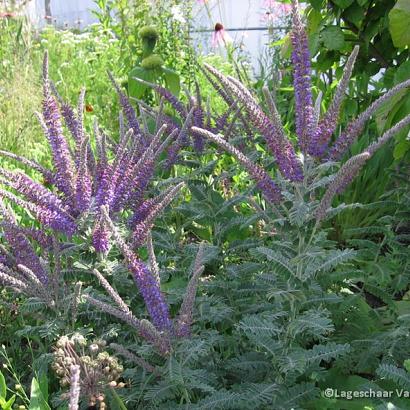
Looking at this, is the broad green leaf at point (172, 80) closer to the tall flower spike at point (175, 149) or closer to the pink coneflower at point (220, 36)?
the tall flower spike at point (175, 149)

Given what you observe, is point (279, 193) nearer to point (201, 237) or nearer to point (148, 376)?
point (148, 376)

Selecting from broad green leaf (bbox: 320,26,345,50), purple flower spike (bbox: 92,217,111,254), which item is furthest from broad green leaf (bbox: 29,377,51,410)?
broad green leaf (bbox: 320,26,345,50)

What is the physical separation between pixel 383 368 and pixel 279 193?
1.55 feet

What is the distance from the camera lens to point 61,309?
1716 mm

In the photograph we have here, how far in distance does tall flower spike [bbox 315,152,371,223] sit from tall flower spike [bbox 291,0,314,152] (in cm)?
12

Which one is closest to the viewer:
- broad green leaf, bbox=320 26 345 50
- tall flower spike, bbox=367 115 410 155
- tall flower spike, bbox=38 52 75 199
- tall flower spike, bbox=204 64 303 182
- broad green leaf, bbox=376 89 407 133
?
tall flower spike, bbox=367 115 410 155

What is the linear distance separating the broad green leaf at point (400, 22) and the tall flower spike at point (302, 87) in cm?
78

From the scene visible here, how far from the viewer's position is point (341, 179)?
133cm

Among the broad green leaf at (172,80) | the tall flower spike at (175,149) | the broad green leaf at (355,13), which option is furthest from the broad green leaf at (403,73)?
the broad green leaf at (172,80)

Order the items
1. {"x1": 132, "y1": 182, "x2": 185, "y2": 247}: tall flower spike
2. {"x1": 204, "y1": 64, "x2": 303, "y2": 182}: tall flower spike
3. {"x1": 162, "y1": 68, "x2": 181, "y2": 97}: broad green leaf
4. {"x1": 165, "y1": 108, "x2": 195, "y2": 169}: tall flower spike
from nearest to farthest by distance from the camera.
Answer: {"x1": 204, "y1": 64, "x2": 303, "y2": 182}: tall flower spike
{"x1": 132, "y1": 182, "x2": 185, "y2": 247}: tall flower spike
{"x1": 165, "y1": 108, "x2": 195, "y2": 169}: tall flower spike
{"x1": 162, "y1": 68, "x2": 181, "y2": 97}: broad green leaf

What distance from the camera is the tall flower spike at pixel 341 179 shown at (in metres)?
1.27

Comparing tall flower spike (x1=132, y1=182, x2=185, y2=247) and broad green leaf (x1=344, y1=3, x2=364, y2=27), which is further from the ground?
broad green leaf (x1=344, y1=3, x2=364, y2=27)

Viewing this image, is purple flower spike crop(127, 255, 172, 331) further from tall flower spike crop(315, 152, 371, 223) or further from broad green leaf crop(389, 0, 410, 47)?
broad green leaf crop(389, 0, 410, 47)

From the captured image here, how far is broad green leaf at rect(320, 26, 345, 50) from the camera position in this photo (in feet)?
8.40
